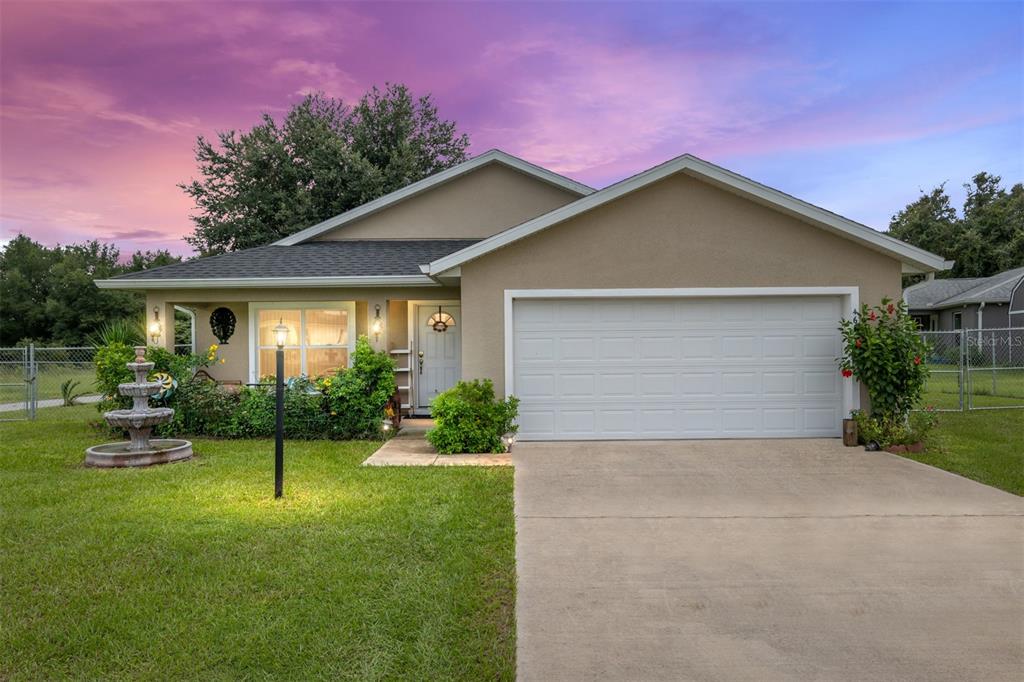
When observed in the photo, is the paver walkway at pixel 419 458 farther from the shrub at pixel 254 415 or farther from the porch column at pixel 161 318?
the porch column at pixel 161 318

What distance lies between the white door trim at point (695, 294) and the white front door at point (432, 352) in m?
3.14

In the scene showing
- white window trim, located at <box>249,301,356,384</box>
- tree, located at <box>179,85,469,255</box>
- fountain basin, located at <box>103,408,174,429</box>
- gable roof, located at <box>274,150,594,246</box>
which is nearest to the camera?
fountain basin, located at <box>103,408,174,429</box>

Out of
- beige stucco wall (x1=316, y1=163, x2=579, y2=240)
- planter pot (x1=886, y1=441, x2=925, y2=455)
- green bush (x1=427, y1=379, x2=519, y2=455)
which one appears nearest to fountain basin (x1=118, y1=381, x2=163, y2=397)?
green bush (x1=427, y1=379, x2=519, y2=455)

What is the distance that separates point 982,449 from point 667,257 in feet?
17.4

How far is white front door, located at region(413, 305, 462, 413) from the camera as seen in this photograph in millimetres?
11914

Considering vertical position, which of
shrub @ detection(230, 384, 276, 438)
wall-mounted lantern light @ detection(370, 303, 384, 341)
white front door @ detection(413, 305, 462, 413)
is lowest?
shrub @ detection(230, 384, 276, 438)

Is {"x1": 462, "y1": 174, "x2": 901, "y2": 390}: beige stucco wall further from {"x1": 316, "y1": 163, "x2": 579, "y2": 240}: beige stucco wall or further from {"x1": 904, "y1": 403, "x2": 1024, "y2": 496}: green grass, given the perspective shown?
{"x1": 316, "y1": 163, "x2": 579, "y2": 240}: beige stucco wall

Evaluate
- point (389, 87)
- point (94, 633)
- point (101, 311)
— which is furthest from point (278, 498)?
point (101, 311)

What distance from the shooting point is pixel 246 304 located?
11508 millimetres

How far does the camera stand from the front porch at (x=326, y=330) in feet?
35.4

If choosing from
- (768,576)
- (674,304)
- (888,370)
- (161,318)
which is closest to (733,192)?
(674,304)

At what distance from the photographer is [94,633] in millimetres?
3307

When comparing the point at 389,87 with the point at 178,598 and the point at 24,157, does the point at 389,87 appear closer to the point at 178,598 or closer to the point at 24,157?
the point at 24,157

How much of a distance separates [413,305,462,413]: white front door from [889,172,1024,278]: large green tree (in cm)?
3967
